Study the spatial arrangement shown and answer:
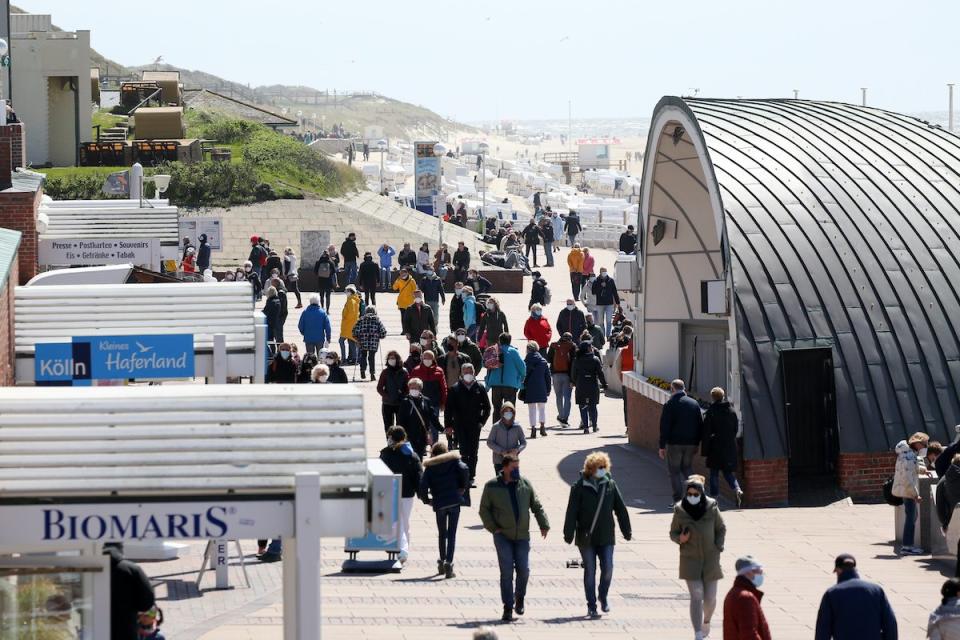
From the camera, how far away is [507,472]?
45.1ft

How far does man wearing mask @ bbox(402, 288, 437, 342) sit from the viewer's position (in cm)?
2712

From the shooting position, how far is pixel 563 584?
49.8ft

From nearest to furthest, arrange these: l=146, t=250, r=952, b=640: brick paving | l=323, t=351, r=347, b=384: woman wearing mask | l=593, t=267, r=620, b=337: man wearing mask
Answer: l=146, t=250, r=952, b=640: brick paving → l=323, t=351, r=347, b=384: woman wearing mask → l=593, t=267, r=620, b=337: man wearing mask

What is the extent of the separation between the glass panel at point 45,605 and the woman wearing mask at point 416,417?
9.21 m

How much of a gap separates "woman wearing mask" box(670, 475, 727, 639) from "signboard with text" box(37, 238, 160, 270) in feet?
29.7

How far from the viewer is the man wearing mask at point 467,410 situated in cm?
1948

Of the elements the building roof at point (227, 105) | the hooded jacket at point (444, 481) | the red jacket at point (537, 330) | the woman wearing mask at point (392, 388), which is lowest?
the hooded jacket at point (444, 481)

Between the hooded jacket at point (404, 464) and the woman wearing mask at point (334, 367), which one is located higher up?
the woman wearing mask at point (334, 367)

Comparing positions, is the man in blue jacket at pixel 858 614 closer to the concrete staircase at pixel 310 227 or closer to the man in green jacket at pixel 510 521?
the man in green jacket at pixel 510 521

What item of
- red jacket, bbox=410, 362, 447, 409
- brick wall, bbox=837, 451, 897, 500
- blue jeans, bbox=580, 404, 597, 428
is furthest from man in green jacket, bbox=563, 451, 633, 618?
blue jeans, bbox=580, 404, 597, 428

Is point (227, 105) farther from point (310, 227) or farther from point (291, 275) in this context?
point (291, 275)

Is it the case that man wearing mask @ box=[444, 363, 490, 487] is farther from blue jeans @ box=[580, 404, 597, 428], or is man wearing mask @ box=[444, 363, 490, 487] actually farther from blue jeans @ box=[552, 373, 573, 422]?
blue jeans @ box=[552, 373, 573, 422]

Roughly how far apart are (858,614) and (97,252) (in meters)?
11.5

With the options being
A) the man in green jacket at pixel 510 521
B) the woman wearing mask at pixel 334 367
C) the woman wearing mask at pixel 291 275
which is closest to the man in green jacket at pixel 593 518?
the man in green jacket at pixel 510 521
